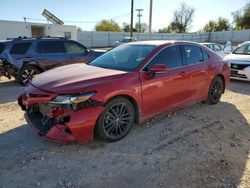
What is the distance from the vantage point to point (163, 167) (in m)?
3.54

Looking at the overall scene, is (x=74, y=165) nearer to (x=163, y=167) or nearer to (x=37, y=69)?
(x=163, y=167)

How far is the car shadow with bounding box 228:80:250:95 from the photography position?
26.5 feet

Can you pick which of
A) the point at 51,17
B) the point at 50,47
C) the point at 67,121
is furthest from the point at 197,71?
the point at 51,17

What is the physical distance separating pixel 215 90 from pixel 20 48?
253 inches

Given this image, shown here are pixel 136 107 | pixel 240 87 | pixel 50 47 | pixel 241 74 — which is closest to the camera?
pixel 136 107

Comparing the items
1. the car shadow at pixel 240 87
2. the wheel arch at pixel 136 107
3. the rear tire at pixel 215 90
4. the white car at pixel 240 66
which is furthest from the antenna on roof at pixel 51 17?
the wheel arch at pixel 136 107

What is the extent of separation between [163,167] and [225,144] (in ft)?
4.36

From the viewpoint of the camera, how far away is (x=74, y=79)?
13.4 feet

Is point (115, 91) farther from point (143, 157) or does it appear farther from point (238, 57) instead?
point (238, 57)

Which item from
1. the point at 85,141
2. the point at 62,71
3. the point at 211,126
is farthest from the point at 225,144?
the point at 62,71

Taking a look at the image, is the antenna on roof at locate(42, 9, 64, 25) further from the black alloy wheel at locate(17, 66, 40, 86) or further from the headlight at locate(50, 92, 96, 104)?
the headlight at locate(50, 92, 96, 104)

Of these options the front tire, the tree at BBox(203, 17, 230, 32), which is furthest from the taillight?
the tree at BBox(203, 17, 230, 32)

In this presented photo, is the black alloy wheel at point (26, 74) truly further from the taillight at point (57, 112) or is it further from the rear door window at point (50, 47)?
the taillight at point (57, 112)

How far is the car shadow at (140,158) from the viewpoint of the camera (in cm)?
325
